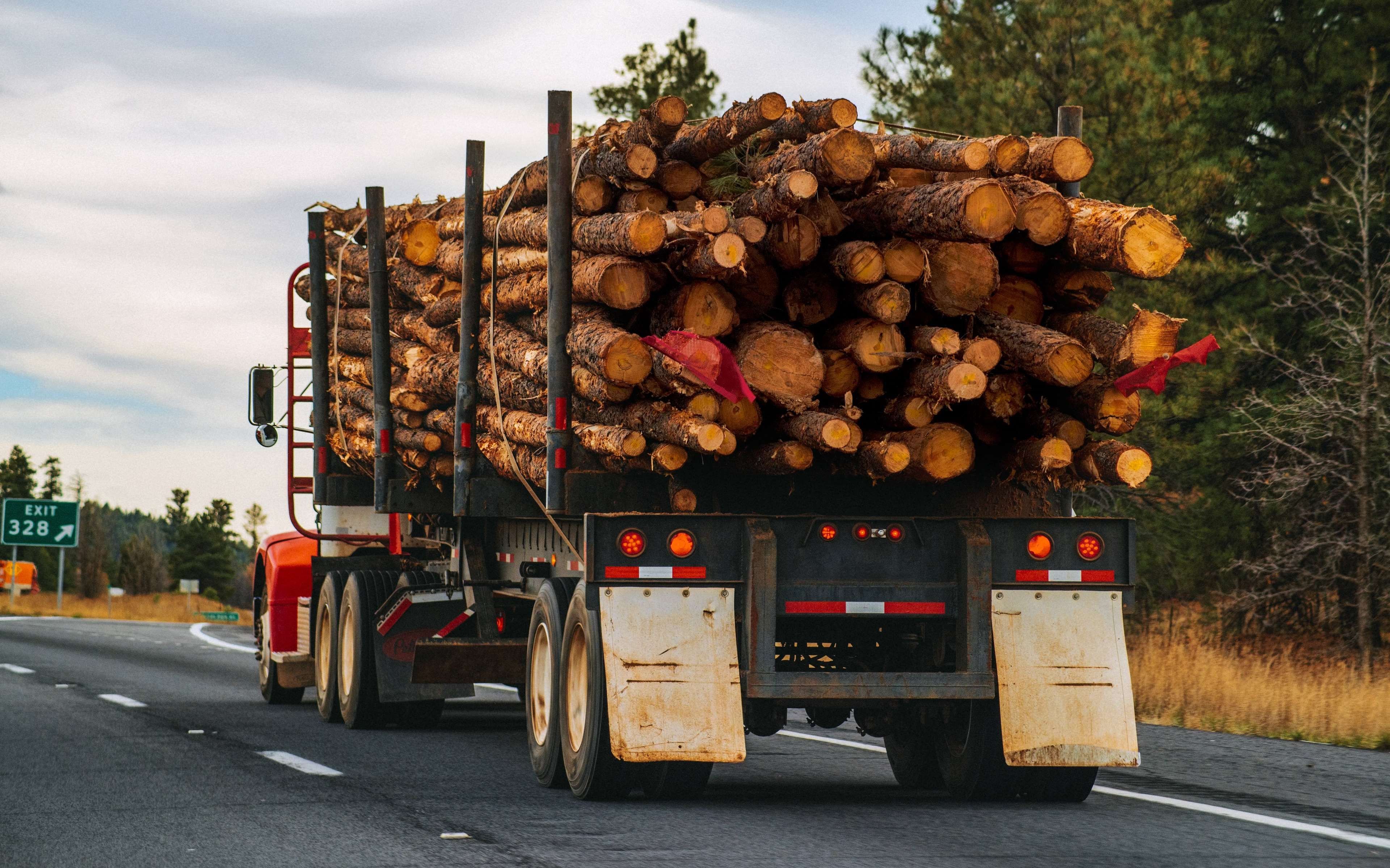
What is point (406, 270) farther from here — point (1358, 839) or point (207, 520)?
point (207, 520)

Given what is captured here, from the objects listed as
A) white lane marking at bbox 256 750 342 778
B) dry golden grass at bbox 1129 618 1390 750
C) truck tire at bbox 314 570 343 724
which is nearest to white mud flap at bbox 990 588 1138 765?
white lane marking at bbox 256 750 342 778

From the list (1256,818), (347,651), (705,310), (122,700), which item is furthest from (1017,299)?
(122,700)

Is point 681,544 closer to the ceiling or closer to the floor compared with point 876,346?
closer to the floor

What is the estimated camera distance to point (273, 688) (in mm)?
16312

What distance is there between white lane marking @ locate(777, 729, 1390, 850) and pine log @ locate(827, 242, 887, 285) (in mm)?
2907

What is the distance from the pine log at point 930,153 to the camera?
854cm

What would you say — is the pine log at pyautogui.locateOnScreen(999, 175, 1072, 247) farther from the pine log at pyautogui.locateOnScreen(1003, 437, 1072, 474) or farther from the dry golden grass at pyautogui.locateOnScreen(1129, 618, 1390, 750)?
the dry golden grass at pyautogui.locateOnScreen(1129, 618, 1390, 750)

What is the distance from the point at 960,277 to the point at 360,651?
662cm

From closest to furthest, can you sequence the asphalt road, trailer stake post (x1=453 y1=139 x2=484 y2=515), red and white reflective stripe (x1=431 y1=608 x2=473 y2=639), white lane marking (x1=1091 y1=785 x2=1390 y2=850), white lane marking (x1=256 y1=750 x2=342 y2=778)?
the asphalt road
white lane marking (x1=1091 y1=785 x2=1390 y2=850)
white lane marking (x1=256 y1=750 x2=342 y2=778)
trailer stake post (x1=453 y1=139 x2=484 y2=515)
red and white reflective stripe (x1=431 y1=608 x2=473 y2=639)

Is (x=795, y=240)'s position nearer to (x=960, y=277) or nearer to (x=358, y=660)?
(x=960, y=277)

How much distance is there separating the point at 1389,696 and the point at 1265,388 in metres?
7.30

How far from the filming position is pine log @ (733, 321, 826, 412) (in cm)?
847

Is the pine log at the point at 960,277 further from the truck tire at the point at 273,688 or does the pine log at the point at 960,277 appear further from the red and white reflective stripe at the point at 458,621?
the truck tire at the point at 273,688

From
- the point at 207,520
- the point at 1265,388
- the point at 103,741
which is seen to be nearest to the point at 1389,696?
the point at 1265,388
